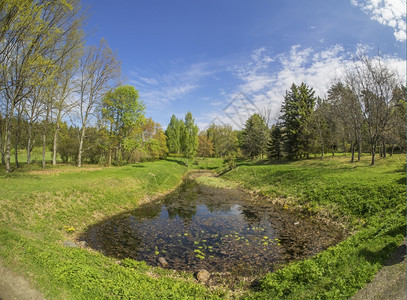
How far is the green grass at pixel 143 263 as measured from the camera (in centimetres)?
610

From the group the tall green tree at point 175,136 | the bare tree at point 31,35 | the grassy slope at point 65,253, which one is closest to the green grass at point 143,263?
the grassy slope at point 65,253

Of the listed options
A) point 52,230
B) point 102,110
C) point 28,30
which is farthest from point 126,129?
point 52,230

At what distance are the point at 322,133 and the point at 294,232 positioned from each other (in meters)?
34.4

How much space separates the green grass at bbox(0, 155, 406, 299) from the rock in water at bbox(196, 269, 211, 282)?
38cm

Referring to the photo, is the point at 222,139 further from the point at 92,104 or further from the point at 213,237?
the point at 213,237

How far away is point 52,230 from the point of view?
10.8m

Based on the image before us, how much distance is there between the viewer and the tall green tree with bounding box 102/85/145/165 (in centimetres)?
3503

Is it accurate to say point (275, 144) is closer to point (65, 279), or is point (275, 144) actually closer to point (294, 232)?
point (294, 232)

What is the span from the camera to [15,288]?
556 cm

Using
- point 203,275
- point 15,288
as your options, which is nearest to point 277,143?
point 203,275

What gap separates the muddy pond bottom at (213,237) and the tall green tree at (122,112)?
813 inches

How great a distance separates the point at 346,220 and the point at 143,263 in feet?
41.6

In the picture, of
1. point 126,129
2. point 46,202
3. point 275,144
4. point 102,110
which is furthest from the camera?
point 275,144

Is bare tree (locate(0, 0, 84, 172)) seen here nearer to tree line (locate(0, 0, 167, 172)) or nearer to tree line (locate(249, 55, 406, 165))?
tree line (locate(0, 0, 167, 172))
